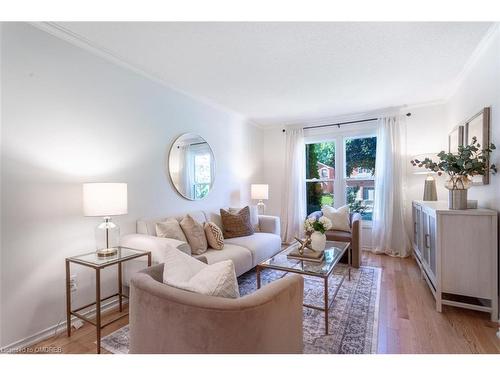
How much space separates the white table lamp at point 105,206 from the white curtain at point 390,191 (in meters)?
3.74

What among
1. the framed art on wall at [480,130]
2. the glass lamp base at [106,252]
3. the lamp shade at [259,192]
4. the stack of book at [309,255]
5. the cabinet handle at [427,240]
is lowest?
the stack of book at [309,255]

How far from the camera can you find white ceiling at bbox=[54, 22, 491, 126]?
199 centimetres

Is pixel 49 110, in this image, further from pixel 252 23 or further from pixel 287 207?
pixel 287 207

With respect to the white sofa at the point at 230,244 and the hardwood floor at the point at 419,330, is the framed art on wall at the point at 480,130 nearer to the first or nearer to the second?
the hardwood floor at the point at 419,330

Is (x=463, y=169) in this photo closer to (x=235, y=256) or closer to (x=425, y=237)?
(x=425, y=237)

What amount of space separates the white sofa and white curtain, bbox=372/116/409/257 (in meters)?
1.74

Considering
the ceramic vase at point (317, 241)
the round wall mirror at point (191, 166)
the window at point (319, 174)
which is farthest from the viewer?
the window at point (319, 174)

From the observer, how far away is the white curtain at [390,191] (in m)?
3.96

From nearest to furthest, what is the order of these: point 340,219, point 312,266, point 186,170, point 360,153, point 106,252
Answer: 1. point 106,252
2. point 312,266
3. point 186,170
4. point 340,219
5. point 360,153

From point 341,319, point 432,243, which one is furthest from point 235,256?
point 432,243

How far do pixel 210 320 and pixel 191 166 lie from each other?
8.42 feet

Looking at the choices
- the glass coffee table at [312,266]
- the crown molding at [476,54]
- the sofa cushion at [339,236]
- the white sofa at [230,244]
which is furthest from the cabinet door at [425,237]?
the white sofa at [230,244]

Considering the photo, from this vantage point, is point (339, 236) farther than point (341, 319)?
Yes

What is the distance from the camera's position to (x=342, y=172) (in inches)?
181
